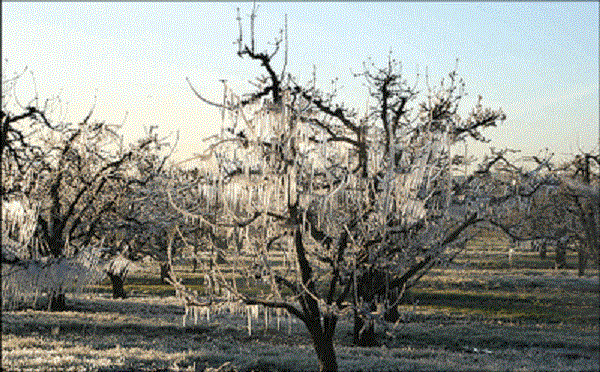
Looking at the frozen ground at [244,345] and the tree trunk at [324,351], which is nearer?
the tree trunk at [324,351]

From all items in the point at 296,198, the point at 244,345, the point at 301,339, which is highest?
the point at 296,198

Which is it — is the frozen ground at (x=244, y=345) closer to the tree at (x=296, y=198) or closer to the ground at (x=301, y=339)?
the ground at (x=301, y=339)

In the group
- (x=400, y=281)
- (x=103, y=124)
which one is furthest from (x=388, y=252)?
(x=103, y=124)

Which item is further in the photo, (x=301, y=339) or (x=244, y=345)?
(x=301, y=339)

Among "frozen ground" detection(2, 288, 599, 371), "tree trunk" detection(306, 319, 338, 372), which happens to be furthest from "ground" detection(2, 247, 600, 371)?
"tree trunk" detection(306, 319, 338, 372)

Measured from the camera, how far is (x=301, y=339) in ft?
62.4

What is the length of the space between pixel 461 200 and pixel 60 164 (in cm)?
1441

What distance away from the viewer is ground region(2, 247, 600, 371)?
12.8m

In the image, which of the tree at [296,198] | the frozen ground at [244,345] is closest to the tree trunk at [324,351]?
the tree at [296,198]

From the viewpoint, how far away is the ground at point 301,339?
505 inches

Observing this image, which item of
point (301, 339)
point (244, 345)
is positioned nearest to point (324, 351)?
point (244, 345)

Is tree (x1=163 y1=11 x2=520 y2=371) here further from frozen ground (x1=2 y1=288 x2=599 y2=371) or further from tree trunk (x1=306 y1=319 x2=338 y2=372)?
frozen ground (x1=2 y1=288 x2=599 y2=371)

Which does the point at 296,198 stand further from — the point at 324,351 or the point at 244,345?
the point at 244,345

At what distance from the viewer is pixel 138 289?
3931 centimetres
